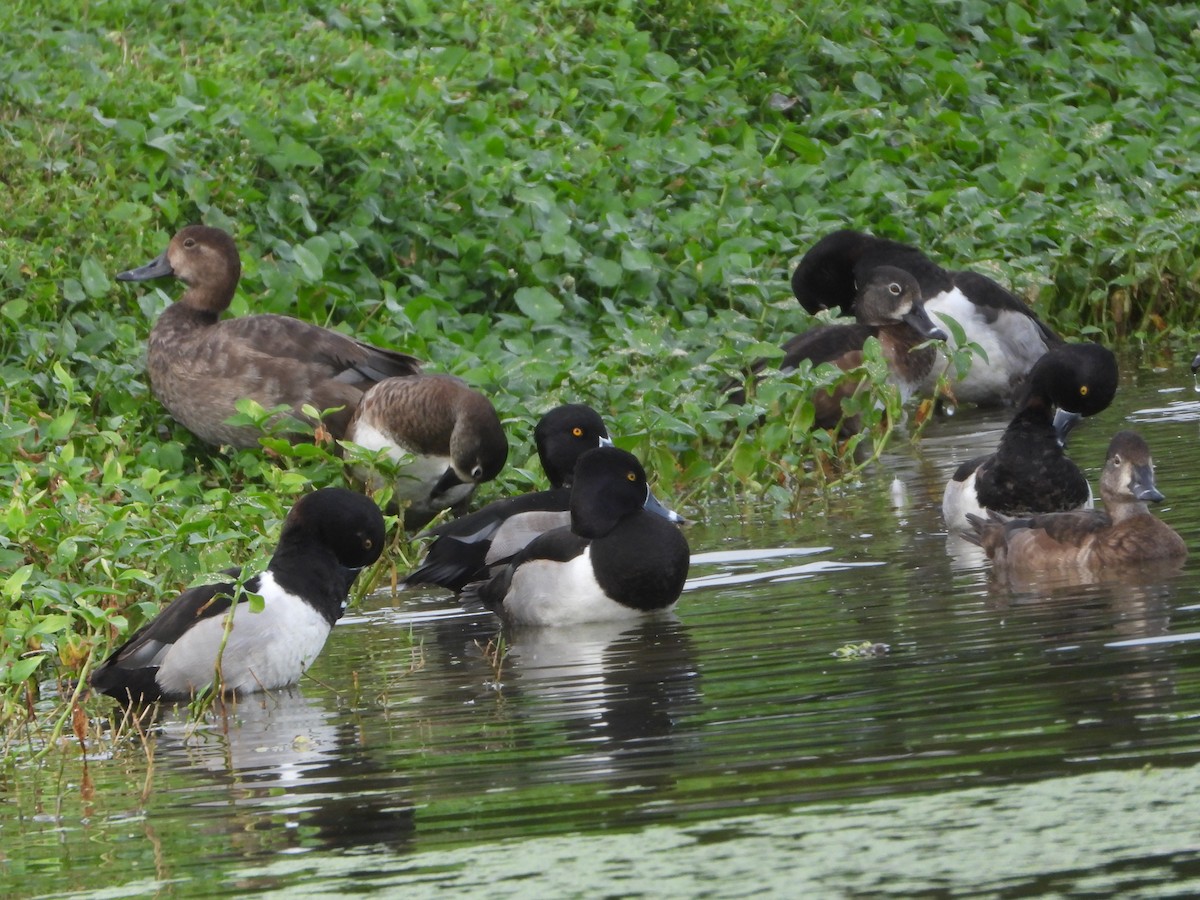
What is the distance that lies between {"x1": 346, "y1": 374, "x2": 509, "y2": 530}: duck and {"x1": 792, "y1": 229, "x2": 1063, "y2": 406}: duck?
319cm

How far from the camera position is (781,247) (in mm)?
14453

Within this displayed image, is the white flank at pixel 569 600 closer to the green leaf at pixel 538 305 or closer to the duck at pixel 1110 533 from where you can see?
the duck at pixel 1110 533

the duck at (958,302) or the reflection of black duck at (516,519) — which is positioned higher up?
the duck at (958,302)

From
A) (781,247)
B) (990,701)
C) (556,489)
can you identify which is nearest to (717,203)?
(781,247)

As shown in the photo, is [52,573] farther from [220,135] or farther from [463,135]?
[463,135]

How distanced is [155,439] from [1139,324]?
6.40 m

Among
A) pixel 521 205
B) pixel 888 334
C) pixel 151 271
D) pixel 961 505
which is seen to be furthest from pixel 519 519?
pixel 521 205

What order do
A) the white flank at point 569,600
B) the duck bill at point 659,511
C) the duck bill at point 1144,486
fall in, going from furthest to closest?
the duck bill at point 659,511
the white flank at point 569,600
the duck bill at point 1144,486

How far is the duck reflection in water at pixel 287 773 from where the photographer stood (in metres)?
5.17

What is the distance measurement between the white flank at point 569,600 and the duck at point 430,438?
219 cm

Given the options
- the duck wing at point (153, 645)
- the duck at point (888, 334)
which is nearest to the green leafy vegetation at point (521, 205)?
the duck wing at point (153, 645)

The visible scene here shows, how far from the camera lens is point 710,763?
5.38m

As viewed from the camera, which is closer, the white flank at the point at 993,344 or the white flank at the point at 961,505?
the white flank at the point at 961,505

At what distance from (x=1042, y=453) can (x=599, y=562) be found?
2074 millimetres
